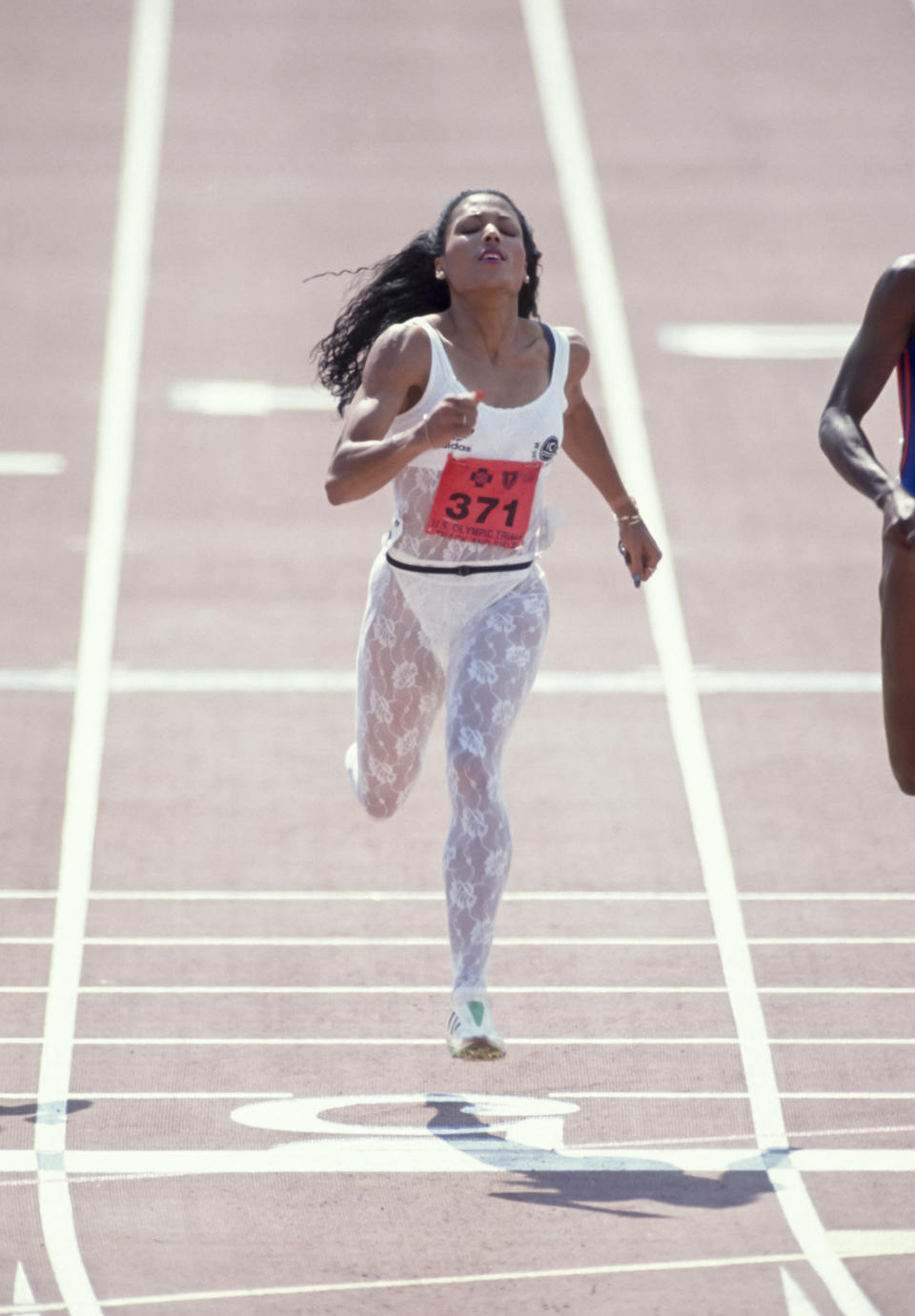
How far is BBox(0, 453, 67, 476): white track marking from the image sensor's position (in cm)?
1236

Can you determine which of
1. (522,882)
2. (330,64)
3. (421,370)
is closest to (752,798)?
(522,882)

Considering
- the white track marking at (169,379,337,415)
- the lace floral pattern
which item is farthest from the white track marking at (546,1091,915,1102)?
the white track marking at (169,379,337,415)

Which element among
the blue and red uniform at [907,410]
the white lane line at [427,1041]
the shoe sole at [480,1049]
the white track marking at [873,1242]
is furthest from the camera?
the white lane line at [427,1041]

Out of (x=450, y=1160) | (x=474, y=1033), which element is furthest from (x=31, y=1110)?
(x=474, y=1033)

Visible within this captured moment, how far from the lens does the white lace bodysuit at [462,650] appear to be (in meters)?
6.02

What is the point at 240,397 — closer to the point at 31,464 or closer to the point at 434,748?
the point at 31,464

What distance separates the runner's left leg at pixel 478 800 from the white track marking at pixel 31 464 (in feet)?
22.1

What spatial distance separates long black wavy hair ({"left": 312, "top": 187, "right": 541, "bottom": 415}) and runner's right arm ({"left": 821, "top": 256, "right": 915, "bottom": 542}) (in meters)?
1.23

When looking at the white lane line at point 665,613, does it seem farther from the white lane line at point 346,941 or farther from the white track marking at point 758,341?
the white track marking at point 758,341

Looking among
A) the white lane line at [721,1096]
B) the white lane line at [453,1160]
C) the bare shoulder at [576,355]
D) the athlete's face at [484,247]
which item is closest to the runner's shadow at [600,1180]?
the white lane line at [453,1160]

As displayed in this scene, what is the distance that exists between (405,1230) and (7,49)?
52.1 ft

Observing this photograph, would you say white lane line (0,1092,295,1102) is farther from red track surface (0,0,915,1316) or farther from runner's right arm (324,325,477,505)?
runner's right arm (324,325,477,505)

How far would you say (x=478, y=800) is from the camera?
19.7 feet

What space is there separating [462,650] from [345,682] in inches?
159
